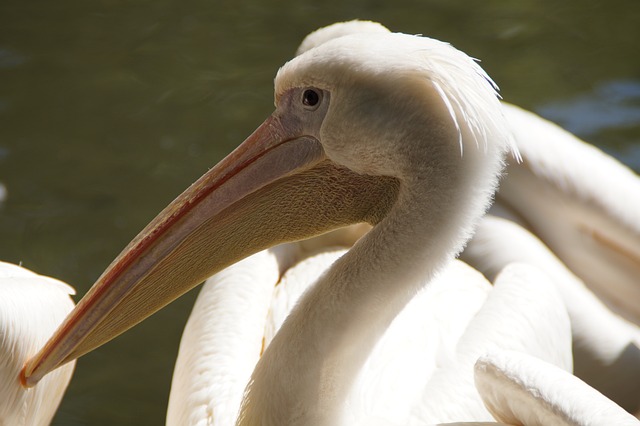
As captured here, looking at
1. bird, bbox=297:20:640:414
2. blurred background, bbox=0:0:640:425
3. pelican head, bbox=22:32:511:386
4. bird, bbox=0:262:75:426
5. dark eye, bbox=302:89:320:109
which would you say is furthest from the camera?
blurred background, bbox=0:0:640:425

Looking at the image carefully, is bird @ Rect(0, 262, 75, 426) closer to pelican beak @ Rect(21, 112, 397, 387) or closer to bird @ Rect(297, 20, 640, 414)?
pelican beak @ Rect(21, 112, 397, 387)

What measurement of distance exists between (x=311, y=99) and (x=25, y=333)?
949 mm

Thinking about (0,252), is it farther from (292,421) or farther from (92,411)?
(292,421)

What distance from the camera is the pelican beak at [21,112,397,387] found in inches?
81.8

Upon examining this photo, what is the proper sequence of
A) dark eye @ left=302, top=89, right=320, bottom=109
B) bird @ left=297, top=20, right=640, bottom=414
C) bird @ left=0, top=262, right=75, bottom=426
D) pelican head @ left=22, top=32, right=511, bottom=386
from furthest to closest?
bird @ left=297, top=20, right=640, bottom=414 → bird @ left=0, top=262, right=75, bottom=426 → dark eye @ left=302, top=89, right=320, bottom=109 → pelican head @ left=22, top=32, right=511, bottom=386

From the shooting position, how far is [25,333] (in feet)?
7.80

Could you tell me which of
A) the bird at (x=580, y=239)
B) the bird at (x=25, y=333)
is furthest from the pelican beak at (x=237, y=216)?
the bird at (x=580, y=239)

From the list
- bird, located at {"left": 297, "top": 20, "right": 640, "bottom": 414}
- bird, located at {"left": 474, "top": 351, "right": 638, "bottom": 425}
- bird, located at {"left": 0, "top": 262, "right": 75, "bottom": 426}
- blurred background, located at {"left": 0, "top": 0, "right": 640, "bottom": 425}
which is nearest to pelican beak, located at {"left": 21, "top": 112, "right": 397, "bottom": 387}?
bird, located at {"left": 0, "top": 262, "right": 75, "bottom": 426}

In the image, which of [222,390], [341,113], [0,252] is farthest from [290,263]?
[0,252]

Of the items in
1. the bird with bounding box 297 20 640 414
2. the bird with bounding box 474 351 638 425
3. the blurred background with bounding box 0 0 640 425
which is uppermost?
the bird with bounding box 474 351 638 425

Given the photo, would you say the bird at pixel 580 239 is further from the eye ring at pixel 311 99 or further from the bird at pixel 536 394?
the eye ring at pixel 311 99

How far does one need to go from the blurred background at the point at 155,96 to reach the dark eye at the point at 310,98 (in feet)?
5.43

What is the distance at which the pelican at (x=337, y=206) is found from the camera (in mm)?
1893

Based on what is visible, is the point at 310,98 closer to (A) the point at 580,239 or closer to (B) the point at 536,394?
(B) the point at 536,394
